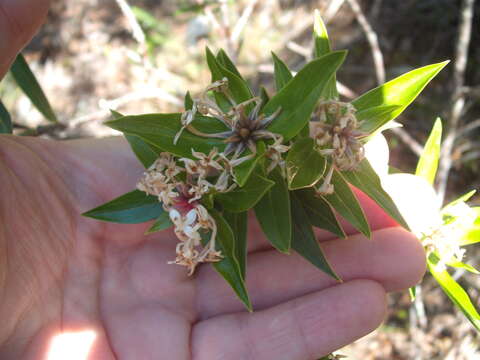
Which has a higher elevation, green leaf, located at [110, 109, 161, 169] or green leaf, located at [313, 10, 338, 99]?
green leaf, located at [313, 10, 338, 99]

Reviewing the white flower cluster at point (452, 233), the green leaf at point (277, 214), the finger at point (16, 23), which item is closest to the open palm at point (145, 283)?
the white flower cluster at point (452, 233)

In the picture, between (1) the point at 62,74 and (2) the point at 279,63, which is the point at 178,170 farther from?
(1) the point at 62,74

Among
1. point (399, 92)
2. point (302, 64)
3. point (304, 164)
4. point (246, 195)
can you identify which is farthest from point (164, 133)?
point (302, 64)

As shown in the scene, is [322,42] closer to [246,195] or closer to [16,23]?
[246,195]

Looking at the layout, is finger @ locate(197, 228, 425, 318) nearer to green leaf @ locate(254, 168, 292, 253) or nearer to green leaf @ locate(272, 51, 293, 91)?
green leaf @ locate(254, 168, 292, 253)

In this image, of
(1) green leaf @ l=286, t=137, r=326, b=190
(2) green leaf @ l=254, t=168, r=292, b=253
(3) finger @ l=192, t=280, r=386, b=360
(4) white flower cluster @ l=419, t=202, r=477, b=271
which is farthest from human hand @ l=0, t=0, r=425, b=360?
(1) green leaf @ l=286, t=137, r=326, b=190

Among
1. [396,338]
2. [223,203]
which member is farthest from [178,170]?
[396,338]

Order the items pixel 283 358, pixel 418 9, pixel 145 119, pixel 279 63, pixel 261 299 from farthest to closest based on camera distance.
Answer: pixel 418 9
pixel 261 299
pixel 283 358
pixel 279 63
pixel 145 119
